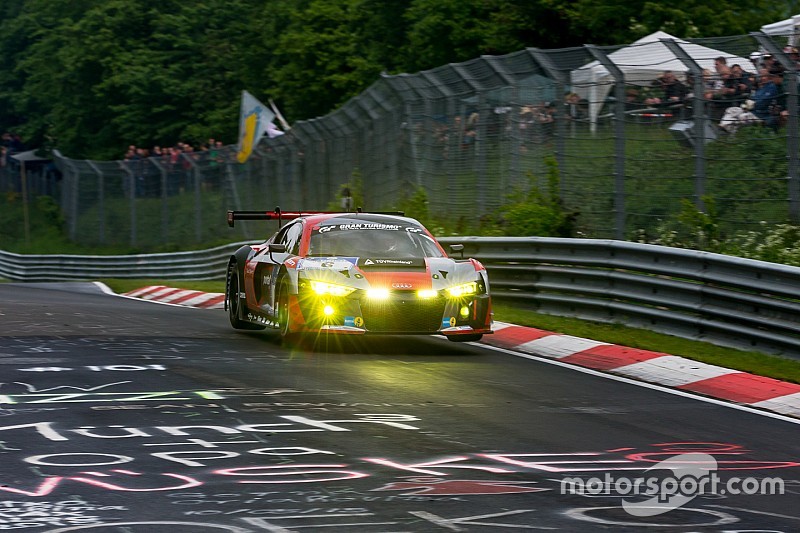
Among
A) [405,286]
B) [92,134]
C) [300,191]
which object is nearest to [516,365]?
[405,286]

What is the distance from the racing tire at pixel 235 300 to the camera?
14953 millimetres

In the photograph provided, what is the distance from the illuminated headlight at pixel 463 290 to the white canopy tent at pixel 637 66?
3.49 metres

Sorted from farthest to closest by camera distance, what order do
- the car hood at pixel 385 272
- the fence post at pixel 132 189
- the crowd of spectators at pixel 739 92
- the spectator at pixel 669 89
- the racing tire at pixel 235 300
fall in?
the fence post at pixel 132 189 → the spectator at pixel 669 89 → the racing tire at pixel 235 300 → the crowd of spectators at pixel 739 92 → the car hood at pixel 385 272

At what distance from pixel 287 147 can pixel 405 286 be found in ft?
A: 60.2

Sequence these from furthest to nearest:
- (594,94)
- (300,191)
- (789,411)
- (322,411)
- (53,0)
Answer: (53,0), (300,191), (594,94), (789,411), (322,411)

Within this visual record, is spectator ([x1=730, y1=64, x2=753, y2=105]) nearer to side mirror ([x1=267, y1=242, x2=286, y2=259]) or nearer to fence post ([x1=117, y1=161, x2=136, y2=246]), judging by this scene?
side mirror ([x1=267, y1=242, x2=286, y2=259])

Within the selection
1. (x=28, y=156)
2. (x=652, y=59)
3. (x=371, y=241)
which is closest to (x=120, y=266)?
(x=652, y=59)

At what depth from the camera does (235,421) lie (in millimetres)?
8562

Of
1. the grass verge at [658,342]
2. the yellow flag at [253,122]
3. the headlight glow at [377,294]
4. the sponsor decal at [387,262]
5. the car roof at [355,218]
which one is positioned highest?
the yellow flag at [253,122]

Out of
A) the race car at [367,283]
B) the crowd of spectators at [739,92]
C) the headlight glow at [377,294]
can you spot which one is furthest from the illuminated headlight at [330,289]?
the crowd of spectators at [739,92]

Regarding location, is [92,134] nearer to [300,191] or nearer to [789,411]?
[300,191]

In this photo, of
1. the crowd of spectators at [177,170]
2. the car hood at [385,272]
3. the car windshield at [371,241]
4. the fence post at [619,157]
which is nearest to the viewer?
the car hood at [385,272]

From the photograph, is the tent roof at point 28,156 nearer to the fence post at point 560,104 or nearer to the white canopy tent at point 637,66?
the fence post at point 560,104

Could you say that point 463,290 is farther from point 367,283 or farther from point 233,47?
point 233,47
